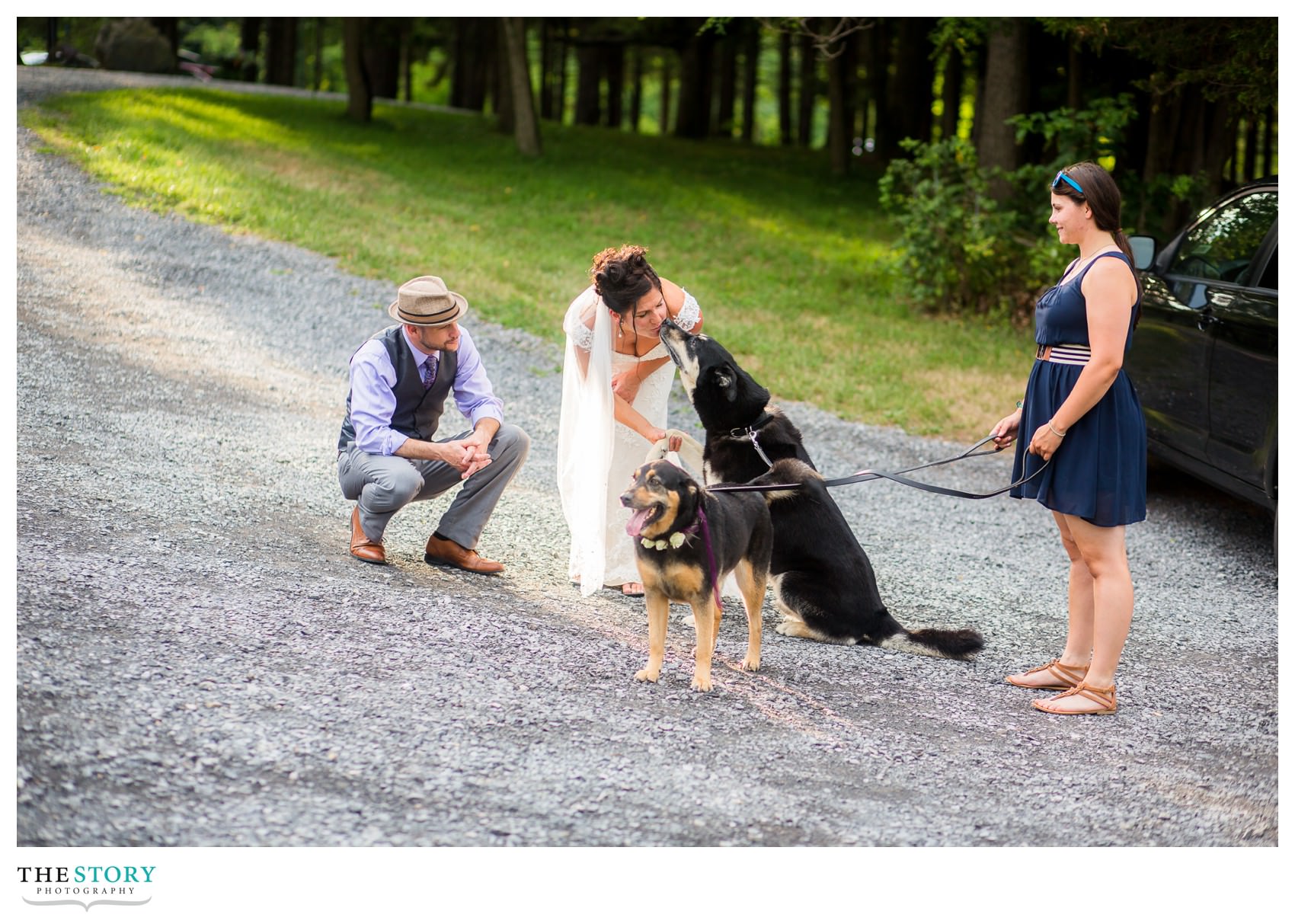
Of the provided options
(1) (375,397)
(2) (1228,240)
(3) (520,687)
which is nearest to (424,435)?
(1) (375,397)

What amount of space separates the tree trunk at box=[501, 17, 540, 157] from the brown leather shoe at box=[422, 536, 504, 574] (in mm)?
15318

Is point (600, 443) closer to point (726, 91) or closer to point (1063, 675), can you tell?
point (1063, 675)

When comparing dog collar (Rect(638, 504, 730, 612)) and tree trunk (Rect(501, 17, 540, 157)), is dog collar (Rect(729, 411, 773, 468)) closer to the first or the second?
dog collar (Rect(638, 504, 730, 612))

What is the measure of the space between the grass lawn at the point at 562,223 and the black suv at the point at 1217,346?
233 cm

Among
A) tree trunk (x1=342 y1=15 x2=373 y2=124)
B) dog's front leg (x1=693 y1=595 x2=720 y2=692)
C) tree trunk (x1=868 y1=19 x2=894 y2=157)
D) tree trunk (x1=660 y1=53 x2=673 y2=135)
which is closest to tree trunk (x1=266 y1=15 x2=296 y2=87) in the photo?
tree trunk (x1=342 y1=15 x2=373 y2=124)

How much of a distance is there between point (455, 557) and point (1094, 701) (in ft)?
9.75

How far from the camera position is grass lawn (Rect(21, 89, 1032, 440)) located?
1080 centimetres

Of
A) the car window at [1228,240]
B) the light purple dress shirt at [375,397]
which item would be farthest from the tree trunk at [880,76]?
the light purple dress shirt at [375,397]

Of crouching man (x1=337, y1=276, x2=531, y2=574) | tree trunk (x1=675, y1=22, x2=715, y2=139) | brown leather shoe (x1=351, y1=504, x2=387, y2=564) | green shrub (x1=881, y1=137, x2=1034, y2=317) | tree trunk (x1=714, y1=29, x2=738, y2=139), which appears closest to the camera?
crouching man (x1=337, y1=276, x2=531, y2=574)

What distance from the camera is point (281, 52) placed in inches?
1171

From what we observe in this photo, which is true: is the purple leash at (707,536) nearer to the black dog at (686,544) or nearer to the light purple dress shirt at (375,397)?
the black dog at (686,544)
